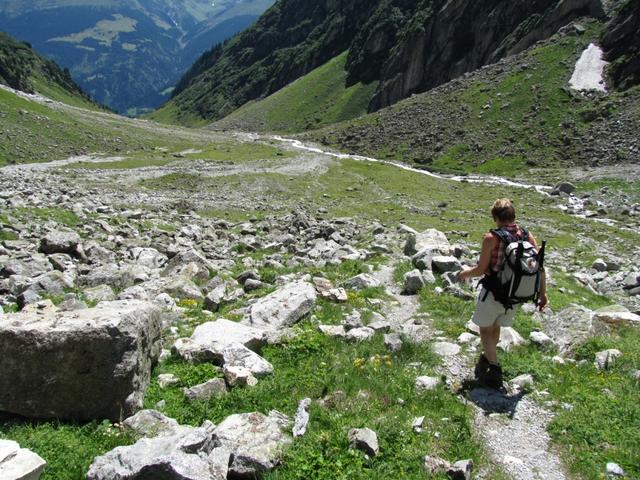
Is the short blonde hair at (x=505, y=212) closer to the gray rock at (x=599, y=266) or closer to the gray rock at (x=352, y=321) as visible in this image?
the gray rock at (x=352, y=321)

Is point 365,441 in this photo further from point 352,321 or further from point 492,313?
point 352,321

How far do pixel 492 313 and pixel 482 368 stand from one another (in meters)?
1.21

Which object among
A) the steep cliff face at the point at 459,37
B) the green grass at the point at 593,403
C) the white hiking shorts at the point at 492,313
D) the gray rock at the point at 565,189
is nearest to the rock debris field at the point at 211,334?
the green grass at the point at 593,403

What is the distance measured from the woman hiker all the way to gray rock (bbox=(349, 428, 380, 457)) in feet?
10.8

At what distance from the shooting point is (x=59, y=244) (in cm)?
1875

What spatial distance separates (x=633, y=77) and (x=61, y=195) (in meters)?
89.4

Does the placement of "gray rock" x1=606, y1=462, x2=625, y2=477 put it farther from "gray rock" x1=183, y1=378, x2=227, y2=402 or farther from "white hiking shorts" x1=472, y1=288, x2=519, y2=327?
"gray rock" x1=183, y1=378, x2=227, y2=402

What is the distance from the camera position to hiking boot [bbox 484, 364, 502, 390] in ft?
30.1

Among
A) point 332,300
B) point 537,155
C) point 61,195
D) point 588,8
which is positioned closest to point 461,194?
point 537,155

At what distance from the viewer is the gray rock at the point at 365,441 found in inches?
273

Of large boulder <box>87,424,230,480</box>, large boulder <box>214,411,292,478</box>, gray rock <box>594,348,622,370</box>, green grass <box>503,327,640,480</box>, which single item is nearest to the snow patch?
gray rock <box>594,348,622,370</box>

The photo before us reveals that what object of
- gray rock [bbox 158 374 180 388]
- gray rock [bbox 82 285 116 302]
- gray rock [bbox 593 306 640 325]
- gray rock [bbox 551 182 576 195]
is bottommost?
gray rock [bbox 82 285 116 302]

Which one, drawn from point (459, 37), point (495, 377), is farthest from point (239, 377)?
point (459, 37)

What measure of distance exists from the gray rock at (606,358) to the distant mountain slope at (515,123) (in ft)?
216
